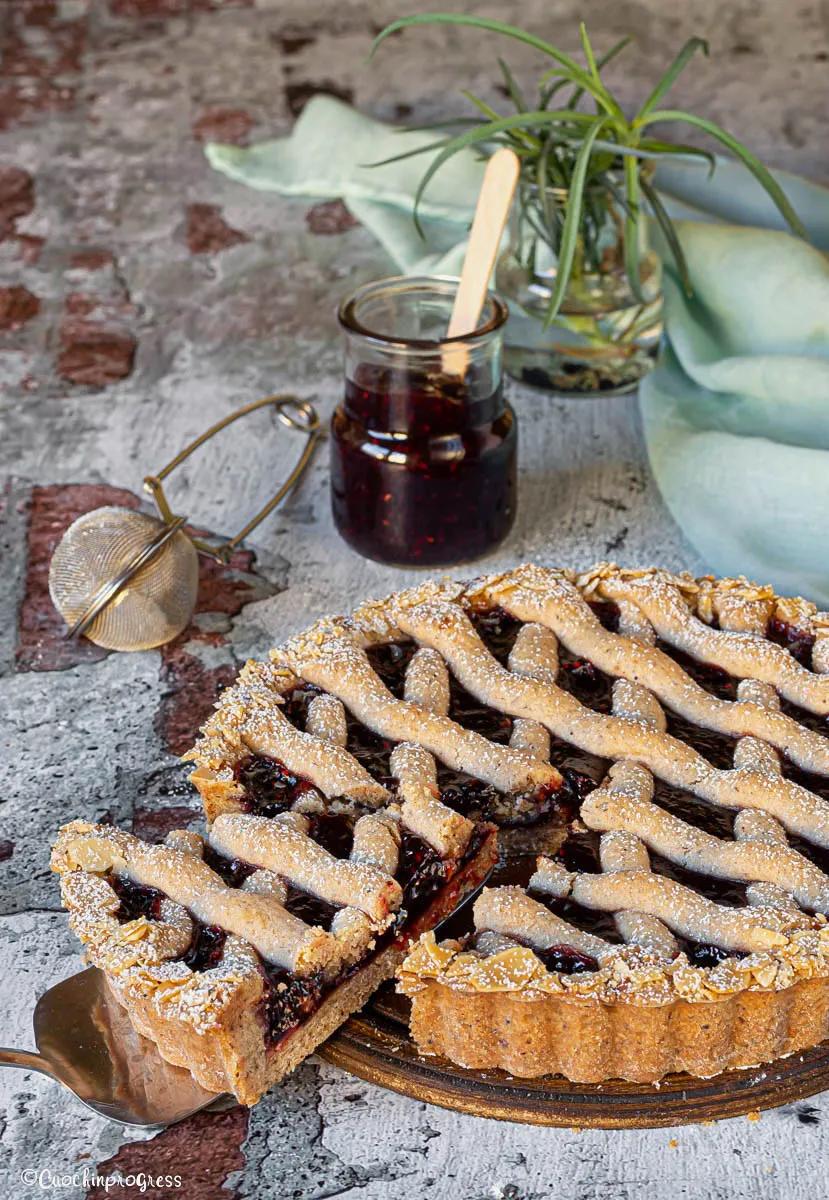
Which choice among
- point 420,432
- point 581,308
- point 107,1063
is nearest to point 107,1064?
point 107,1063

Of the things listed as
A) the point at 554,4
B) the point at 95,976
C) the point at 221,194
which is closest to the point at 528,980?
the point at 95,976

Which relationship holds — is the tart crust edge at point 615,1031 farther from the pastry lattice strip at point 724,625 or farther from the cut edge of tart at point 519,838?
the pastry lattice strip at point 724,625

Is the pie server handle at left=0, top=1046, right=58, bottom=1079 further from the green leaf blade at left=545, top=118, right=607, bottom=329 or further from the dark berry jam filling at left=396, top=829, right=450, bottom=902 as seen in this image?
the green leaf blade at left=545, top=118, right=607, bottom=329

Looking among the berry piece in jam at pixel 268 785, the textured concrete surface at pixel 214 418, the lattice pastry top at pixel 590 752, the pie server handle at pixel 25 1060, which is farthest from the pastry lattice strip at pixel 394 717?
the pie server handle at pixel 25 1060

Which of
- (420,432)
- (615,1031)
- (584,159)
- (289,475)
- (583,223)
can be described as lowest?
(289,475)

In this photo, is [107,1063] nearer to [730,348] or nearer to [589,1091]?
[589,1091]

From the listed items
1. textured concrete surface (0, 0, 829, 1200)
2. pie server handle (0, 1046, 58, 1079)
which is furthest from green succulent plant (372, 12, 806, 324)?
pie server handle (0, 1046, 58, 1079)

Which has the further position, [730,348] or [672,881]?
[730,348]
